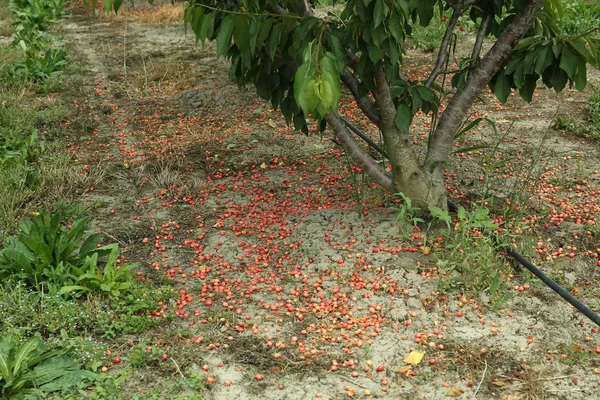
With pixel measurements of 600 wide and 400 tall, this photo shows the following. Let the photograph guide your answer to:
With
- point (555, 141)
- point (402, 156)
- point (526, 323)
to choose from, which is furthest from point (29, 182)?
point (555, 141)

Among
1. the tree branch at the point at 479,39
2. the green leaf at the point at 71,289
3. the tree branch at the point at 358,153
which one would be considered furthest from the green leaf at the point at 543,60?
the green leaf at the point at 71,289

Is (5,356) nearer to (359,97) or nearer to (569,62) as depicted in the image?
(359,97)

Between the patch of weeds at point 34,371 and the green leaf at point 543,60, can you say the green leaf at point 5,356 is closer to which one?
the patch of weeds at point 34,371

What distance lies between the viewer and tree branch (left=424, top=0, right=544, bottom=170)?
11.5 feet

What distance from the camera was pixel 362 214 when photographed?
405 cm

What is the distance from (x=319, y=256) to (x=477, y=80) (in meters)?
1.29

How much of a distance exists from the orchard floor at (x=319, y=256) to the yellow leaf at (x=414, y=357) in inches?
1.2

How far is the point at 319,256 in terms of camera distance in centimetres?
375

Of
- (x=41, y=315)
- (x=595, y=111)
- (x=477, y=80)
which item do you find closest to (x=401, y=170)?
(x=477, y=80)

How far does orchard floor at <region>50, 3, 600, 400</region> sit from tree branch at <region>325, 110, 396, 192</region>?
0.14 m

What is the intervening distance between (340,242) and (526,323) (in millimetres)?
1093

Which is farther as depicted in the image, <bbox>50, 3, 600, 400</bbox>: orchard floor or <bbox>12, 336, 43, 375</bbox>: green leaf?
<bbox>50, 3, 600, 400</bbox>: orchard floor

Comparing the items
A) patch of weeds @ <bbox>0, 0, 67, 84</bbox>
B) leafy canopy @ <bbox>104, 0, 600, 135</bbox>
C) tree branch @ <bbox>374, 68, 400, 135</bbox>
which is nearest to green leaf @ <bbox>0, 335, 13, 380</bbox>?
leafy canopy @ <bbox>104, 0, 600, 135</bbox>

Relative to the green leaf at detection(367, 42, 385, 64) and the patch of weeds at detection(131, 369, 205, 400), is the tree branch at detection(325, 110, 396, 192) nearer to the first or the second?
the green leaf at detection(367, 42, 385, 64)
